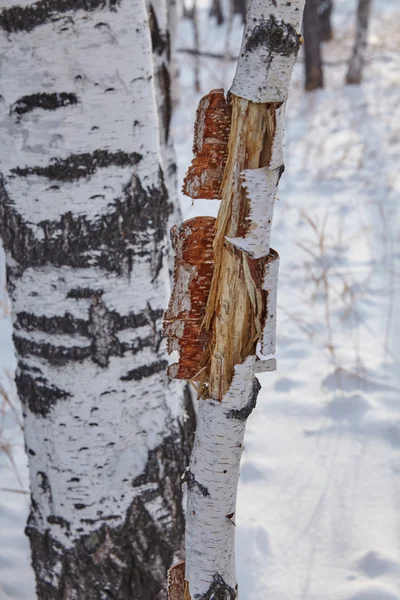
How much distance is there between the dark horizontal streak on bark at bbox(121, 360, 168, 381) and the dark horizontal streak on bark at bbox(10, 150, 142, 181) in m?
0.43

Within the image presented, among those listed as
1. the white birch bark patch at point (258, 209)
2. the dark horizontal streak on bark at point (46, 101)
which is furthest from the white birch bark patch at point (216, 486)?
the dark horizontal streak on bark at point (46, 101)

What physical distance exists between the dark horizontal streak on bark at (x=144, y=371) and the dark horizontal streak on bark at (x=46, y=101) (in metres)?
0.56

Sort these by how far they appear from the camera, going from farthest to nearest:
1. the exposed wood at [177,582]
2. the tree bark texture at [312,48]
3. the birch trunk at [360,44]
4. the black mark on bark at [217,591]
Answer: the tree bark texture at [312,48] → the birch trunk at [360,44] → the exposed wood at [177,582] → the black mark on bark at [217,591]

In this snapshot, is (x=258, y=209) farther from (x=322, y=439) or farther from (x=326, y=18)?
(x=326, y=18)

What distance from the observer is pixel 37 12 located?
3.38ft

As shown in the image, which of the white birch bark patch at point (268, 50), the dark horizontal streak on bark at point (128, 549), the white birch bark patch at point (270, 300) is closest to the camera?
the white birch bark patch at point (268, 50)

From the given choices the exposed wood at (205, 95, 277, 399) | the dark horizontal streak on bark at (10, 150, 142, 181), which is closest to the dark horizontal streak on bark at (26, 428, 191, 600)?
the exposed wood at (205, 95, 277, 399)

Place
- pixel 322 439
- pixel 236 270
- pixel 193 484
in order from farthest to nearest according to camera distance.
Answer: pixel 322 439, pixel 193 484, pixel 236 270

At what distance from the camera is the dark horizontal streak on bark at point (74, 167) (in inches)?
43.3

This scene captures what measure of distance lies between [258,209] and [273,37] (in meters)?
0.23

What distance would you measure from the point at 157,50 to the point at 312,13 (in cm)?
773

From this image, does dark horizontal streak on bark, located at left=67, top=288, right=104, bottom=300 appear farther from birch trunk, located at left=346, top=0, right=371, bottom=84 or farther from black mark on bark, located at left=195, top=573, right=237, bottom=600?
birch trunk, located at left=346, top=0, right=371, bottom=84

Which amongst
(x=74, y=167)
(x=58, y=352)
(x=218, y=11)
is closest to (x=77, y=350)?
(x=58, y=352)

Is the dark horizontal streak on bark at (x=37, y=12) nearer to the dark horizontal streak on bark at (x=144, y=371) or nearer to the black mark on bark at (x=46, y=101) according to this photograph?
the black mark on bark at (x=46, y=101)
